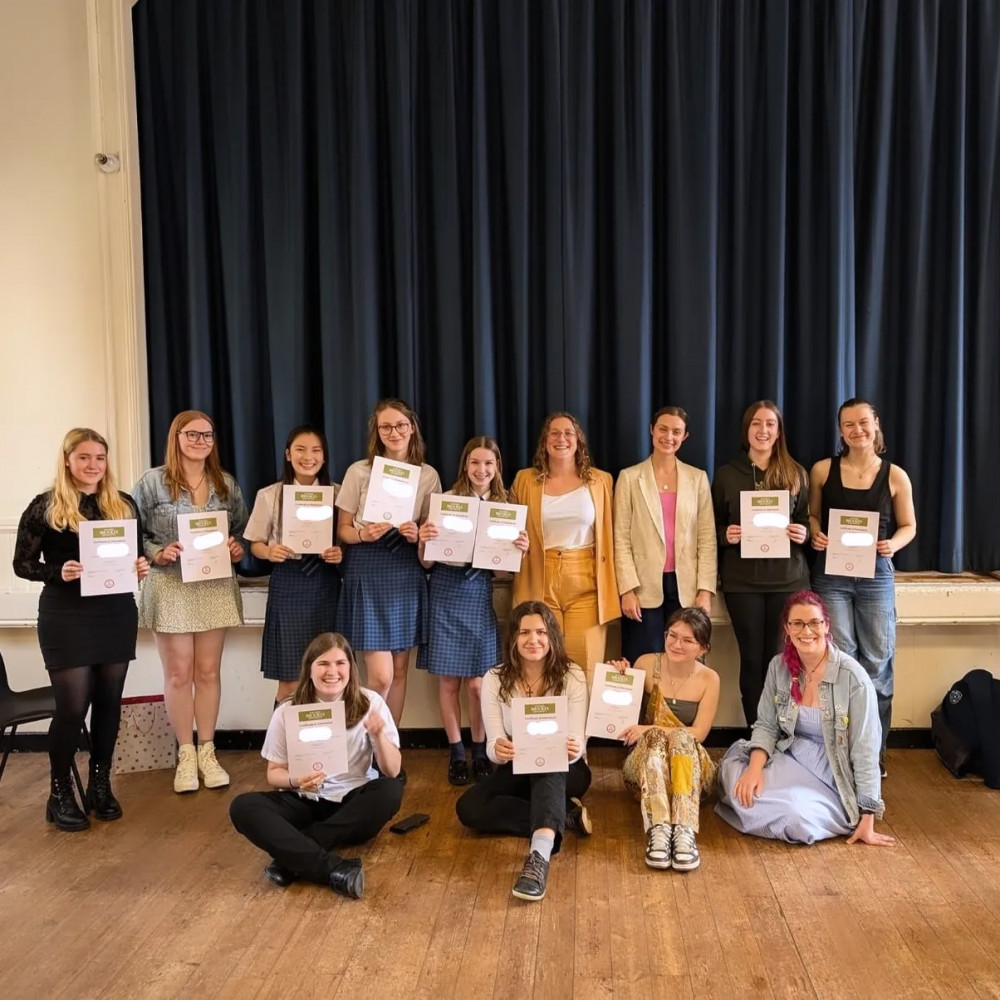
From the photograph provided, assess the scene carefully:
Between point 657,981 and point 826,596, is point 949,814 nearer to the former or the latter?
point 826,596

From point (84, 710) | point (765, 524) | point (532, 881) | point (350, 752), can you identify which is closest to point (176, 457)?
point (84, 710)

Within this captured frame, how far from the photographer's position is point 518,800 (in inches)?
126

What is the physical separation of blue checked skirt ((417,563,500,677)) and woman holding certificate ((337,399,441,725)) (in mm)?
64

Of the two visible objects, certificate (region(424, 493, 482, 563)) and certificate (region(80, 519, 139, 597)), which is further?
certificate (region(424, 493, 482, 563))

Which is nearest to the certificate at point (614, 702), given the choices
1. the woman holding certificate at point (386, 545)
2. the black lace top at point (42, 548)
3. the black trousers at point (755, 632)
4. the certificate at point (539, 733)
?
the certificate at point (539, 733)

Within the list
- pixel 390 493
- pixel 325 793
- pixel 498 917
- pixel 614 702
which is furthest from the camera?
pixel 390 493

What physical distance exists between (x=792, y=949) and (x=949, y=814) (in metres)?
1.27

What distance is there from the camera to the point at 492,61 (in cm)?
403

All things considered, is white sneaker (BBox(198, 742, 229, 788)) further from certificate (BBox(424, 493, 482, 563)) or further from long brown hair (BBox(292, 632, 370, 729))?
certificate (BBox(424, 493, 482, 563))

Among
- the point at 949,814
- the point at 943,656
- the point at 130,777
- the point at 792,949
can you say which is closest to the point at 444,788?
the point at 130,777

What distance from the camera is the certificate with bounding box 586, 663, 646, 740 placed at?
319 centimetres

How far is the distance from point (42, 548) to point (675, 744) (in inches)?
92.8

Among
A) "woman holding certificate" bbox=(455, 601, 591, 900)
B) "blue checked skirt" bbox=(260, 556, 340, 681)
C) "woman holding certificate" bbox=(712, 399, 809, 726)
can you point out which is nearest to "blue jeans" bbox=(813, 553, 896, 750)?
"woman holding certificate" bbox=(712, 399, 809, 726)

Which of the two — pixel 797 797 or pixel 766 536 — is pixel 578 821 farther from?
pixel 766 536
